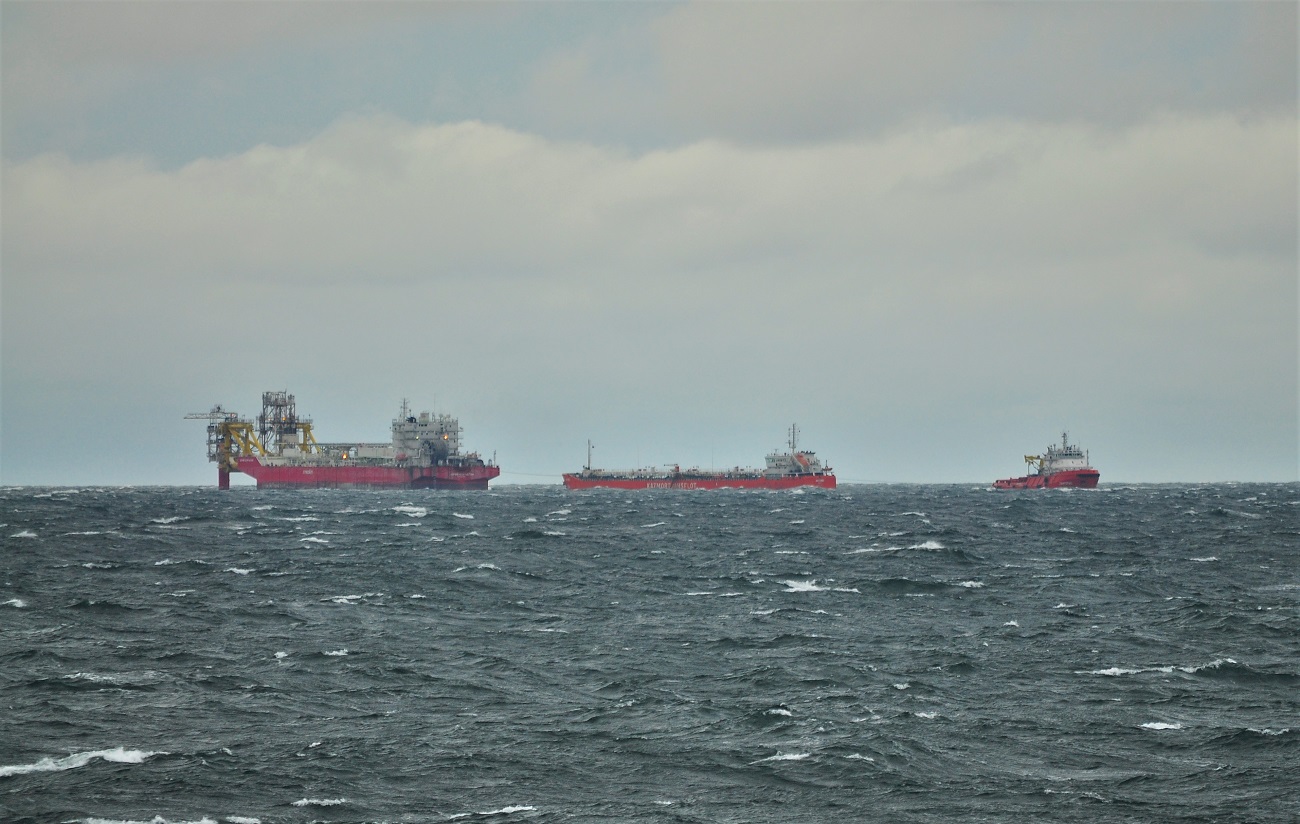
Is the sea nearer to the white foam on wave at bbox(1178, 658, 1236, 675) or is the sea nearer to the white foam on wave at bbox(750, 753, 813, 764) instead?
the white foam on wave at bbox(750, 753, 813, 764)

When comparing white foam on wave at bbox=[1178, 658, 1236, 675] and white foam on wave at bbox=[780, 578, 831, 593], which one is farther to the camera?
white foam on wave at bbox=[780, 578, 831, 593]

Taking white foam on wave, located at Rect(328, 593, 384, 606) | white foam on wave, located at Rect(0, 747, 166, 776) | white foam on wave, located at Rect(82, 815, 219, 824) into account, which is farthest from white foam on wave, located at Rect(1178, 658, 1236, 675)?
white foam on wave, located at Rect(328, 593, 384, 606)

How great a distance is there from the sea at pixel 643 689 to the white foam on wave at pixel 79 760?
0.09 meters

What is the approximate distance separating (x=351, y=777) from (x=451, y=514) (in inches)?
3910

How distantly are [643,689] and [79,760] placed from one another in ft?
48.5

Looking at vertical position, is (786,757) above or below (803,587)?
below

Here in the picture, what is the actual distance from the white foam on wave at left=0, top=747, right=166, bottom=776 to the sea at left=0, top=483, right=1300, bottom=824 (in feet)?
0.29

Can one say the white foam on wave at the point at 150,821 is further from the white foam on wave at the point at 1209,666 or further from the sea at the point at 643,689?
the white foam on wave at the point at 1209,666

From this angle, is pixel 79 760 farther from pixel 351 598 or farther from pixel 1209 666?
pixel 1209 666

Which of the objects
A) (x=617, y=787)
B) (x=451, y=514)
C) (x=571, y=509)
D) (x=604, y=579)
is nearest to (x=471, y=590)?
(x=604, y=579)

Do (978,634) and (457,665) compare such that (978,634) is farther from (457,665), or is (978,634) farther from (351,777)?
(351,777)

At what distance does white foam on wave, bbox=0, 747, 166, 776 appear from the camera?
24.8m

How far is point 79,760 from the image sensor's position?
84.1 ft

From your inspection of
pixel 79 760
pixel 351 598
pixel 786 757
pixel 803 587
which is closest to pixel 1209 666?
pixel 786 757
